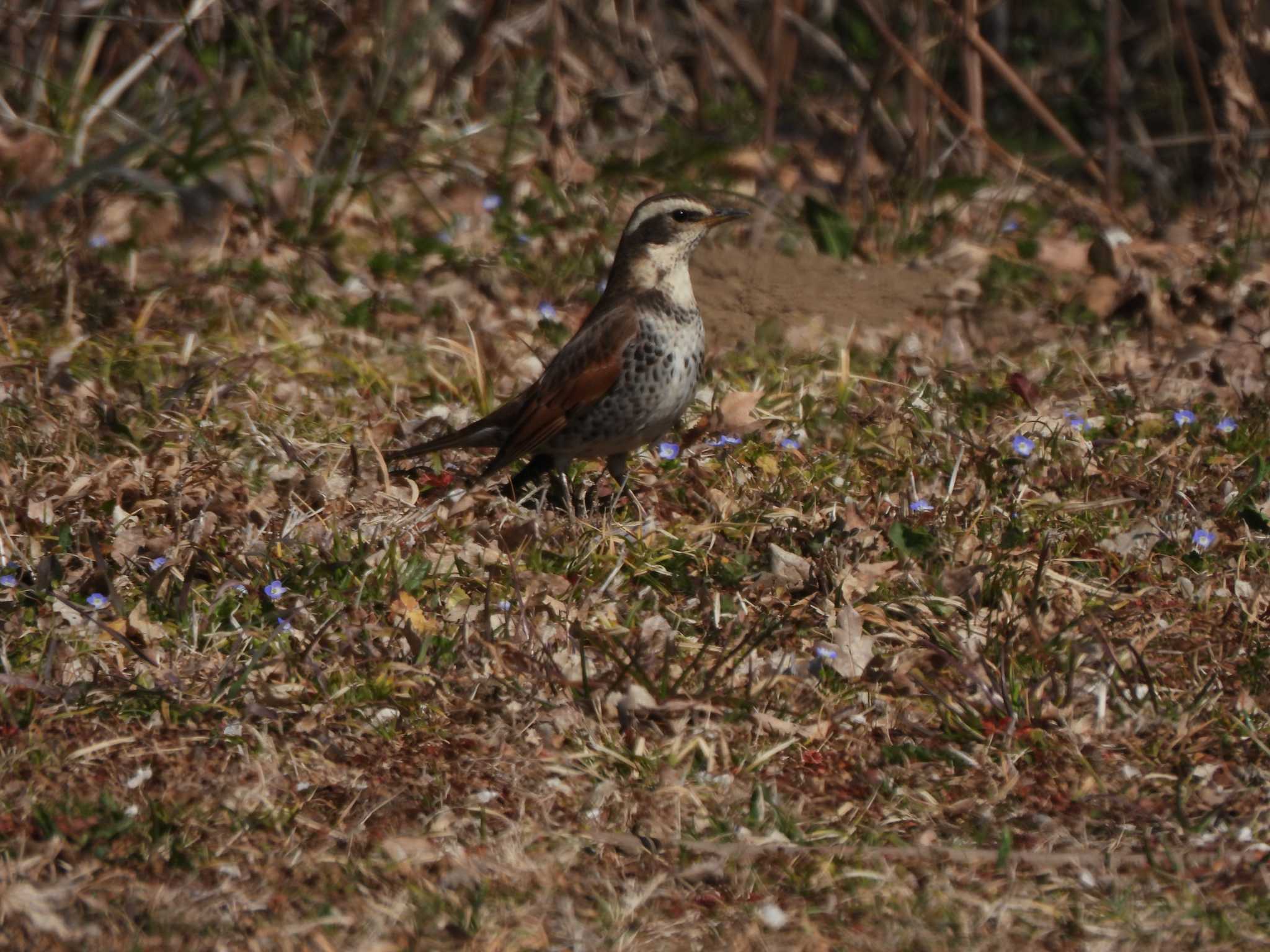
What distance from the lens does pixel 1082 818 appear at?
3.90 m

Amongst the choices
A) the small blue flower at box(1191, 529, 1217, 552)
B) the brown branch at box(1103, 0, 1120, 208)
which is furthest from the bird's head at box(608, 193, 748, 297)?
the brown branch at box(1103, 0, 1120, 208)

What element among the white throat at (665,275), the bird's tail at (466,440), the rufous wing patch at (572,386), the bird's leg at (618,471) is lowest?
the bird's leg at (618,471)

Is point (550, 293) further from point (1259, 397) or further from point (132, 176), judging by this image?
point (1259, 397)

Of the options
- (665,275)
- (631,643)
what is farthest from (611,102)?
(631,643)

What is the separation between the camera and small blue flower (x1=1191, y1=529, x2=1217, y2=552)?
488cm

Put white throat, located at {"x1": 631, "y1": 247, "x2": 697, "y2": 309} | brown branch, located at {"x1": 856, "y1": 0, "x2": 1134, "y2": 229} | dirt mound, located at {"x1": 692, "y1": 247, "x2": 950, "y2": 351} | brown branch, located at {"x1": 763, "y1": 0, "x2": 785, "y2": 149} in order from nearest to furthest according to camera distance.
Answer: white throat, located at {"x1": 631, "y1": 247, "x2": 697, "y2": 309}
dirt mound, located at {"x1": 692, "y1": 247, "x2": 950, "y2": 351}
brown branch, located at {"x1": 856, "y1": 0, "x2": 1134, "y2": 229}
brown branch, located at {"x1": 763, "y1": 0, "x2": 785, "y2": 149}

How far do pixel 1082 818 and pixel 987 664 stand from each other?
495 millimetres

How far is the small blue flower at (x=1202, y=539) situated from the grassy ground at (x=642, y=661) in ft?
0.14

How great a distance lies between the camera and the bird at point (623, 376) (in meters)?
5.39

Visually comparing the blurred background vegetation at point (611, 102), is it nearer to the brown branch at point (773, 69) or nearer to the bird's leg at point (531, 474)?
the brown branch at point (773, 69)

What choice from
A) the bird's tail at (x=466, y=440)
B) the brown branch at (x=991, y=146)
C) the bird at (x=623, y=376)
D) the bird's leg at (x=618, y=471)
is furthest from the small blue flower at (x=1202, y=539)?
the brown branch at (x=991, y=146)

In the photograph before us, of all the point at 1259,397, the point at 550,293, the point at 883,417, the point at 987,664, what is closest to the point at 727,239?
the point at 550,293

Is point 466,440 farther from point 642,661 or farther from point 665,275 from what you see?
point 642,661

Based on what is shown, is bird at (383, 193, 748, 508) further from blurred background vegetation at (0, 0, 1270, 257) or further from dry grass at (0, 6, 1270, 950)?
blurred background vegetation at (0, 0, 1270, 257)
